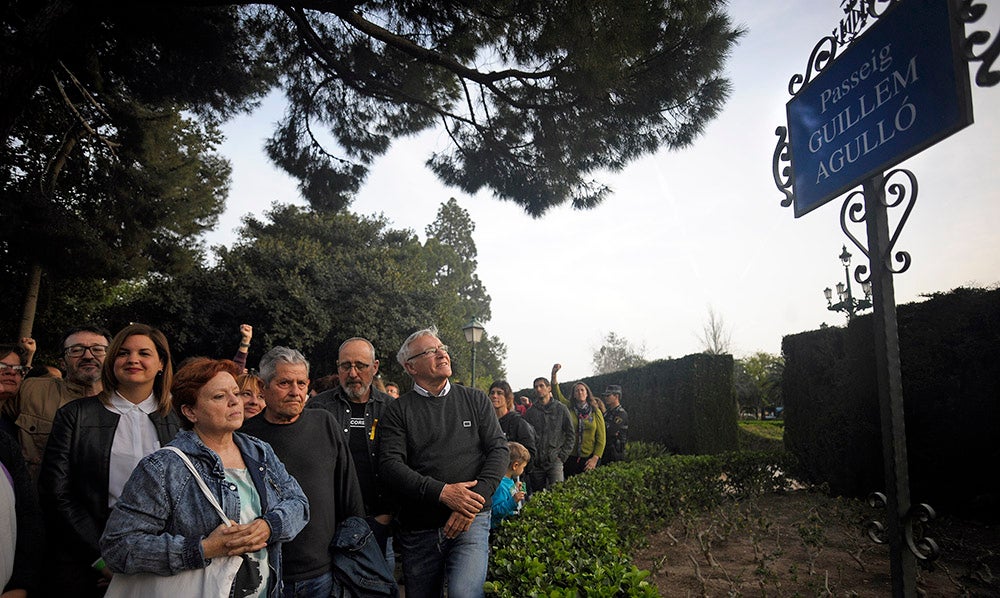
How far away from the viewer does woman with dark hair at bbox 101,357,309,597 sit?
6.15ft

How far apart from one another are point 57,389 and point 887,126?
4.70 metres

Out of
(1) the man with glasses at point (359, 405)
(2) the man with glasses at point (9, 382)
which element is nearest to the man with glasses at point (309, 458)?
(1) the man with glasses at point (359, 405)

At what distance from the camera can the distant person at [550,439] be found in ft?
23.9

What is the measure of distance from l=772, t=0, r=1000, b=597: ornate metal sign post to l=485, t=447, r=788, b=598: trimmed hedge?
1.04 metres

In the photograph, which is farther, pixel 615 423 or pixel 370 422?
pixel 615 423

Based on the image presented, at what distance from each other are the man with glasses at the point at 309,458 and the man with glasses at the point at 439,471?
0.25 metres

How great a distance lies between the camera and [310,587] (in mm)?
2598

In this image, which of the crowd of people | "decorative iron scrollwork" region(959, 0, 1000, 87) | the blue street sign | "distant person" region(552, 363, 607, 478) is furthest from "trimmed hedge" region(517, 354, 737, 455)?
→ "decorative iron scrollwork" region(959, 0, 1000, 87)

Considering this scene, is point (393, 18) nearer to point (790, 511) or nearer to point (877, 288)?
point (877, 288)

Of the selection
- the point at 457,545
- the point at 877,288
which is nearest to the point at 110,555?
the point at 457,545

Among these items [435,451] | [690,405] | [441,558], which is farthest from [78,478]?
[690,405]

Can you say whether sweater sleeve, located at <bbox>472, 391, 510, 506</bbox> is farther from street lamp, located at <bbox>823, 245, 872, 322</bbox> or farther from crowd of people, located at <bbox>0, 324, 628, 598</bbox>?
street lamp, located at <bbox>823, 245, 872, 322</bbox>

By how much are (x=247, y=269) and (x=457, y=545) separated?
18.5 metres

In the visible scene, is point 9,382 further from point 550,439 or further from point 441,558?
point 550,439
